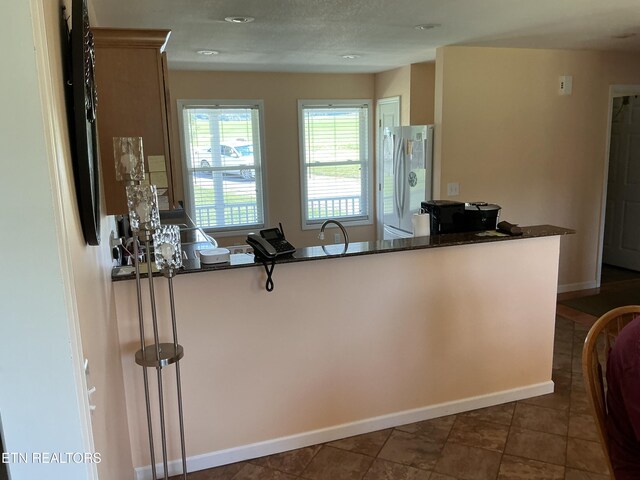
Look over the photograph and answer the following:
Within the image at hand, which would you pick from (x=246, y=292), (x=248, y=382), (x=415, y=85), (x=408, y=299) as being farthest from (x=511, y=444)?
(x=415, y=85)

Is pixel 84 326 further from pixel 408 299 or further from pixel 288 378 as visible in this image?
pixel 408 299

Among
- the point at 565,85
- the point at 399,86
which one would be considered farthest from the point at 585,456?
the point at 399,86

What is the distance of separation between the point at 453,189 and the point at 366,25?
1691mm

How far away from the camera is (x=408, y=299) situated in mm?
2631


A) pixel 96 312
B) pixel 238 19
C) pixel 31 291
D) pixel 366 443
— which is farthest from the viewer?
pixel 238 19

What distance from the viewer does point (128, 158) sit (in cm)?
182

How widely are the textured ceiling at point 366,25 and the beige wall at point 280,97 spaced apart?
78cm

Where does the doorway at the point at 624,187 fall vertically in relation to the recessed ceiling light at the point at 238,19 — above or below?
below

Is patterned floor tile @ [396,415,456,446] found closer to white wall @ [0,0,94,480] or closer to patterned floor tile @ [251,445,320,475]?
patterned floor tile @ [251,445,320,475]

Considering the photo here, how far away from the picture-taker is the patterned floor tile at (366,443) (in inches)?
100.0

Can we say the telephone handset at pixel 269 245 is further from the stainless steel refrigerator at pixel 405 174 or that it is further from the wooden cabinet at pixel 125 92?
the stainless steel refrigerator at pixel 405 174

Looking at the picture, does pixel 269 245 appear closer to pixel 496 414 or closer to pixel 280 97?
pixel 496 414

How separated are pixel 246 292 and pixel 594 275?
4.17m

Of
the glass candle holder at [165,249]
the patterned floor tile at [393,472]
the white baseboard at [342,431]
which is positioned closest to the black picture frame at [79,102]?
the glass candle holder at [165,249]
